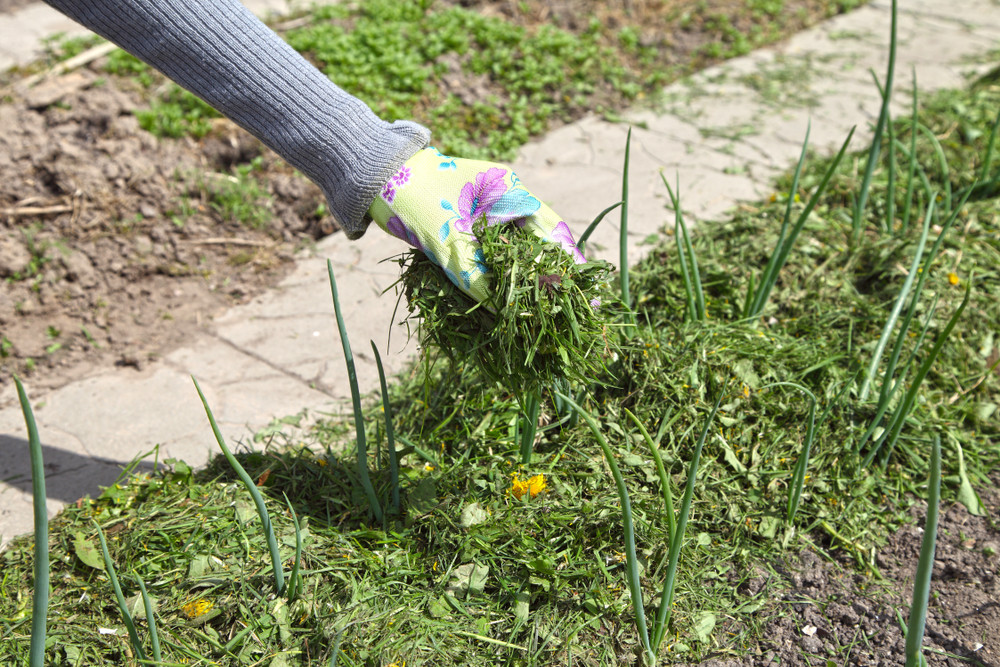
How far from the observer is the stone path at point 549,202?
7.23 feet

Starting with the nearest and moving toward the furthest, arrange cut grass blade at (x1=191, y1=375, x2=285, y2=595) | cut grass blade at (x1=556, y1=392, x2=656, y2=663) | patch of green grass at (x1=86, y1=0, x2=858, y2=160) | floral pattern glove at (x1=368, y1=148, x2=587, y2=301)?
1. cut grass blade at (x1=556, y1=392, x2=656, y2=663)
2. cut grass blade at (x1=191, y1=375, x2=285, y2=595)
3. floral pattern glove at (x1=368, y1=148, x2=587, y2=301)
4. patch of green grass at (x1=86, y1=0, x2=858, y2=160)

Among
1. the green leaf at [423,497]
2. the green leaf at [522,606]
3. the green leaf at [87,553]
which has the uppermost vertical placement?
the green leaf at [423,497]

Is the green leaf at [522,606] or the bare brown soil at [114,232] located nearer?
the green leaf at [522,606]

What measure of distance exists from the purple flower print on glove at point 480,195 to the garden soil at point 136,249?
1.03 meters

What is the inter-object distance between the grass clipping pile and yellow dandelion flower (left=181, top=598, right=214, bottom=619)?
27.7 inches

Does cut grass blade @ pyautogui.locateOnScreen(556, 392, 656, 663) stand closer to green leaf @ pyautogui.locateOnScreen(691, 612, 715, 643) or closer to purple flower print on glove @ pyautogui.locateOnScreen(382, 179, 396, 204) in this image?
green leaf @ pyautogui.locateOnScreen(691, 612, 715, 643)

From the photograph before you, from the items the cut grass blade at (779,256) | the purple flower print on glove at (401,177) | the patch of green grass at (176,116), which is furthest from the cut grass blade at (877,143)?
Result: the patch of green grass at (176,116)

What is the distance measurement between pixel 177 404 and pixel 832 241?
2187 mm

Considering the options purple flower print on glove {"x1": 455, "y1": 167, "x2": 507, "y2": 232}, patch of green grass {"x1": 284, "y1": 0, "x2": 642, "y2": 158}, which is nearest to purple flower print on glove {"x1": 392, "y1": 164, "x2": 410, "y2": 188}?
purple flower print on glove {"x1": 455, "y1": 167, "x2": 507, "y2": 232}

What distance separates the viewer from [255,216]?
9.73 ft

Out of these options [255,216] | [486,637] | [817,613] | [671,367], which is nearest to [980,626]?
[817,613]

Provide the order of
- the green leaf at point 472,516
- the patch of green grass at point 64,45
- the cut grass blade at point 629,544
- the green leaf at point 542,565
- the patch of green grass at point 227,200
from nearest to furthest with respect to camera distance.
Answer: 1. the cut grass blade at point 629,544
2. the green leaf at point 542,565
3. the green leaf at point 472,516
4. the patch of green grass at point 227,200
5. the patch of green grass at point 64,45

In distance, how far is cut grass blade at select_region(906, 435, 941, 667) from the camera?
3.37 ft

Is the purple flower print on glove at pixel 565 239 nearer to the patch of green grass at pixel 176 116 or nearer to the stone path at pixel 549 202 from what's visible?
the stone path at pixel 549 202
